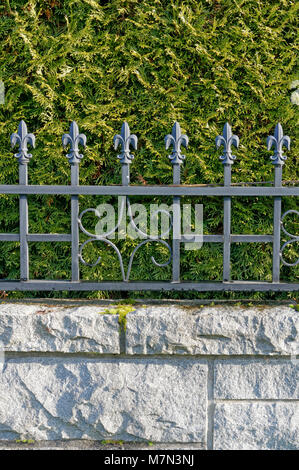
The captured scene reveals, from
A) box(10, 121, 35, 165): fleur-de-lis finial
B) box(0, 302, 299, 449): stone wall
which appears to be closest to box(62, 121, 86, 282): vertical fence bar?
box(10, 121, 35, 165): fleur-de-lis finial

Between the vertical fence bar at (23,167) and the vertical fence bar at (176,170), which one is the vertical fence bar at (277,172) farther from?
the vertical fence bar at (23,167)

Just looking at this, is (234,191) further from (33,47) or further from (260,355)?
(33,47)

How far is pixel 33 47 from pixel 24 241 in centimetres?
124

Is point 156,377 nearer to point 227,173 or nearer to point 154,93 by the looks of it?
point 227,173

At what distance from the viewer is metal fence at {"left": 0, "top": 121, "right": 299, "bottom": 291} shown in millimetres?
2252

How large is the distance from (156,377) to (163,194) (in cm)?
97

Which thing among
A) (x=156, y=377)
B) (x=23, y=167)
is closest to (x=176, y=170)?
(x=23, y=167)

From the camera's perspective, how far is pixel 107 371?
2205 millimetres

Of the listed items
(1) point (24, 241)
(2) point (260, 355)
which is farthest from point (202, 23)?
(2) point (260, 355)

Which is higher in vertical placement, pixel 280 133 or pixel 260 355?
pixel 280 133

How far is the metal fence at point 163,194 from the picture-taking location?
2.25m

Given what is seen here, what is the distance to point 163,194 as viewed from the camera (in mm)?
2258

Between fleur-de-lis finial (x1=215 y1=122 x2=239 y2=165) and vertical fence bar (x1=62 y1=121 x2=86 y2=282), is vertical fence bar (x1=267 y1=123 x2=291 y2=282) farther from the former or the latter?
vertical fence bar (x1=62 y1=121 x2=86 y2=282)

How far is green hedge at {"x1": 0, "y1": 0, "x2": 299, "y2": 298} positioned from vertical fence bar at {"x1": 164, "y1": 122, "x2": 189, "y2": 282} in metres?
0.32
